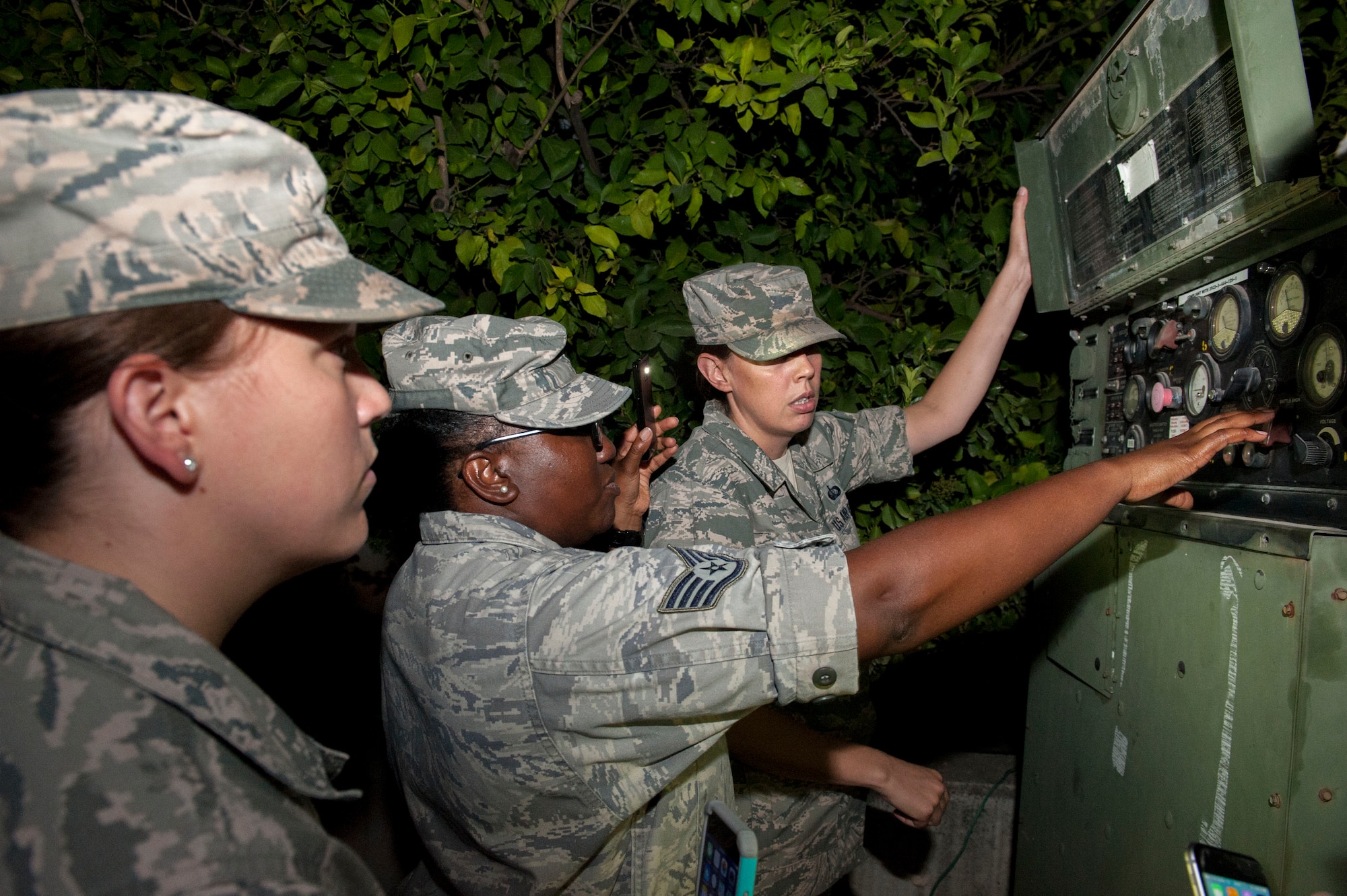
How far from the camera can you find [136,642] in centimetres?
69

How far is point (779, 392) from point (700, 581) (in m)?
1.34

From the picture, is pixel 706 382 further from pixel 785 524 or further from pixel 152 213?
pixel 152 213

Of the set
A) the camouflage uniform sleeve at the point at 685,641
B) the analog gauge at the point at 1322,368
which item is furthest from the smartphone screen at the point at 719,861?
the analog gauge at the point at 1322,368

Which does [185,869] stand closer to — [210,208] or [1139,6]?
[210,208]

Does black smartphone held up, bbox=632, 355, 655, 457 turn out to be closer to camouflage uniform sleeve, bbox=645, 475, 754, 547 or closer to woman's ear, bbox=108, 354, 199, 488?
camouflage uniform sleeve, bbox=645, 475, 754, 547

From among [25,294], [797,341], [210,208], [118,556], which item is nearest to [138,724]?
[118,556]

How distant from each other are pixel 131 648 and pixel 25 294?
33cm

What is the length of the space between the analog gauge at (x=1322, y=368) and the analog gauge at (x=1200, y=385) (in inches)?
8.5

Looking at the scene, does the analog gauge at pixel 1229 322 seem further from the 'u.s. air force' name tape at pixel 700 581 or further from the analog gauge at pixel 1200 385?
the 'u.s. air force' name tape at pixel 700 581

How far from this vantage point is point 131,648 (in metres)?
0.67

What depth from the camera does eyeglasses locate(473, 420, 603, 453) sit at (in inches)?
57.5

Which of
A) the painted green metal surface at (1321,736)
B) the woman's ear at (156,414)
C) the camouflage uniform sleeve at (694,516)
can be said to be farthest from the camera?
the camouflage uniform sleeve at (694,516)

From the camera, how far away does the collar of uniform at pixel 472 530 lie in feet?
4.39

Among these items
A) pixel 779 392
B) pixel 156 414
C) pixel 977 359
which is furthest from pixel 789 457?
pixel 156 414
